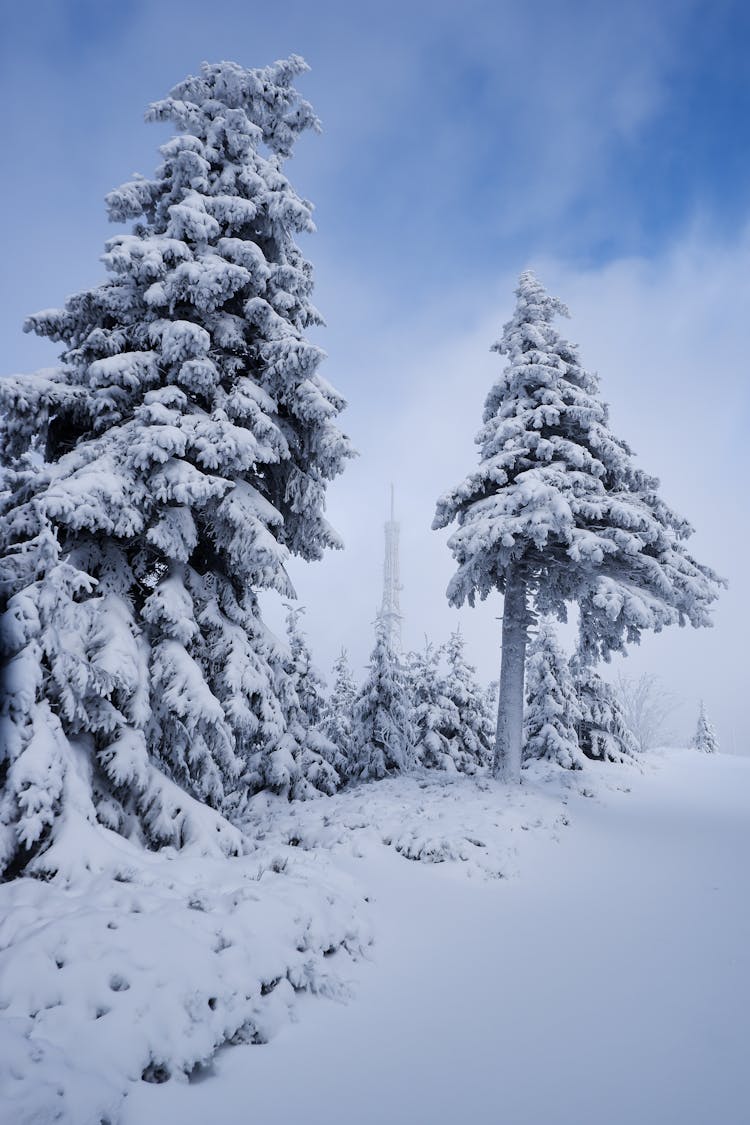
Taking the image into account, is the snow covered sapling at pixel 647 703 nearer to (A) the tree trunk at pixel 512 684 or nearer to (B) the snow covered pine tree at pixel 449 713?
(B) the snow covered pine tree at pixel 449 713

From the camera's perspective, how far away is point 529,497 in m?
12.1

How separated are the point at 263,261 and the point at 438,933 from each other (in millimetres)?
9992

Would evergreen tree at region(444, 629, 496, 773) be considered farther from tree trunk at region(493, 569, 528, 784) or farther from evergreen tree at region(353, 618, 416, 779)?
tree trunk at region(493, 569, 528, 784)

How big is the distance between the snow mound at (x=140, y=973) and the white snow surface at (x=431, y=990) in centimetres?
2

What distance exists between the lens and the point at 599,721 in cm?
1967

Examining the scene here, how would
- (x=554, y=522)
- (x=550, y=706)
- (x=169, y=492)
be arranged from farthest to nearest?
(x=550, y=706)
(x=554, y=522)
(x=169, y=492)

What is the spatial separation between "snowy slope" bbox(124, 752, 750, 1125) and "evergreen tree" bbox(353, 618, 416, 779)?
6667 millimetres

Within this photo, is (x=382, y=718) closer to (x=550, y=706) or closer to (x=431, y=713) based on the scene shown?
(x=431, y=713)

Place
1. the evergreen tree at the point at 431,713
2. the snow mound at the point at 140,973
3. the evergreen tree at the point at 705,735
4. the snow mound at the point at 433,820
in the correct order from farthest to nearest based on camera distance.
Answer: the evergreen tree at the point at 705,735 → the evergreen tree at the point at 431,713 → the snow mound at the point at 433,820 → the snow mound at the point at 140,973

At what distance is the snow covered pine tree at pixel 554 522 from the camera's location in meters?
12.1

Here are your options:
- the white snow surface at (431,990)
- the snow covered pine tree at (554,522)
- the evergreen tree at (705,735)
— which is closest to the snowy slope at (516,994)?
the white snow surface at (431,990)

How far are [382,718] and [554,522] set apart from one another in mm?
8328

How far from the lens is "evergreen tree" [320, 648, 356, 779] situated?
56.5 feet

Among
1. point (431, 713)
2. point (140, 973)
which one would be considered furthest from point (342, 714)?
point (140, 973)
